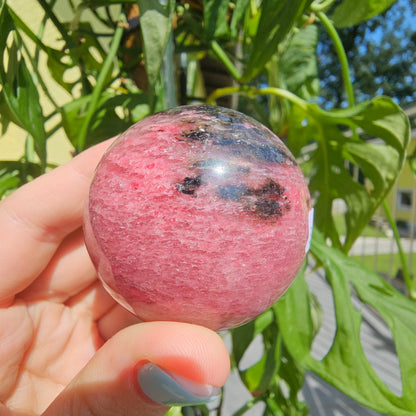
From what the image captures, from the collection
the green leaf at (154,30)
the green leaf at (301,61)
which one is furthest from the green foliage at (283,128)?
the green leaf at (301,61)

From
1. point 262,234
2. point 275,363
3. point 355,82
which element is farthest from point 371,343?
point 355,82

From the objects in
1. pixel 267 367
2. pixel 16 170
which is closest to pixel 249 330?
pixel 267 367

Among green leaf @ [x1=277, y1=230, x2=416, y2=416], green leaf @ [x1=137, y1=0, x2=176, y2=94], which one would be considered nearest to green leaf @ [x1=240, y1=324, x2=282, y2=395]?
green leaf @ [x1=277, y1=230, x2=416, y2=416]

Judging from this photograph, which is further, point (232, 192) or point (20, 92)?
point (20, 92)

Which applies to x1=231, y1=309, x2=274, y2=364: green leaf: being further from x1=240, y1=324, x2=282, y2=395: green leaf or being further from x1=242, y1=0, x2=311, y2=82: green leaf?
x1=242, y1=0, x2=311, y2=82: green leaf

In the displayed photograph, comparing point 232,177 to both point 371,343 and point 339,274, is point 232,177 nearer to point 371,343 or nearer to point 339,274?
point 339,274

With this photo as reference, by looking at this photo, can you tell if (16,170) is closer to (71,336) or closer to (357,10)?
(71,336)
